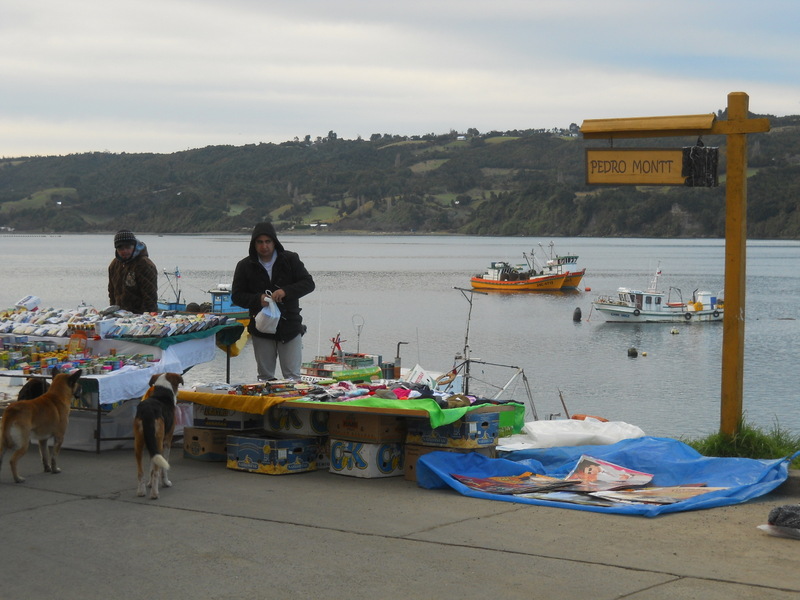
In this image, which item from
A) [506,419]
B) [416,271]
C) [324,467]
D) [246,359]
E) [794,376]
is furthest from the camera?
[416,271]

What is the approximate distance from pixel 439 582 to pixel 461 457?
109 inches

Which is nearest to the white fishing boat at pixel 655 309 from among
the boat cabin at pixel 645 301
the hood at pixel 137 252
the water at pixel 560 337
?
the boat cabin at pixel 645 301

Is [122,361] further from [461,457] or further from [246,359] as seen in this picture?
[246,359]

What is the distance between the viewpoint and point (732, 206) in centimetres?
895

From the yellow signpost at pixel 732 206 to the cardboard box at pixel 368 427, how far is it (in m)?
2.74

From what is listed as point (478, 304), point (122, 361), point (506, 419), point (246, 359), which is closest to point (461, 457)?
point (122, 361)

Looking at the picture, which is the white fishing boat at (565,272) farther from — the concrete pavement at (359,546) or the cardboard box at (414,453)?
the concrete pavement at (359,546)

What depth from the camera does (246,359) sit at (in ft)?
153

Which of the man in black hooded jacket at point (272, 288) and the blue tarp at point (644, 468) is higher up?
the man in black hooded jacket at point (272, 288)

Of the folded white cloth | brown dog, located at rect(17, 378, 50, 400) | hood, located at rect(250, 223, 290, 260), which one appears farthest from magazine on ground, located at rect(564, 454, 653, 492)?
brown dog, located at rect(17, 378, 50, 400)

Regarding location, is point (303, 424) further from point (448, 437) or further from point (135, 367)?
point (135, 367)

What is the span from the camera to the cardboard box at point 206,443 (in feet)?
30.7

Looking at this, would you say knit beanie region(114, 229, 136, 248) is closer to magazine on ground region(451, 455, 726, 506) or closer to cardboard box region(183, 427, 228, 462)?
cardboard box region(183, 427, 228, 462)

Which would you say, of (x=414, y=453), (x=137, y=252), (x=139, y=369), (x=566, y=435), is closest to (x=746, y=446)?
(x=566, y=435)
